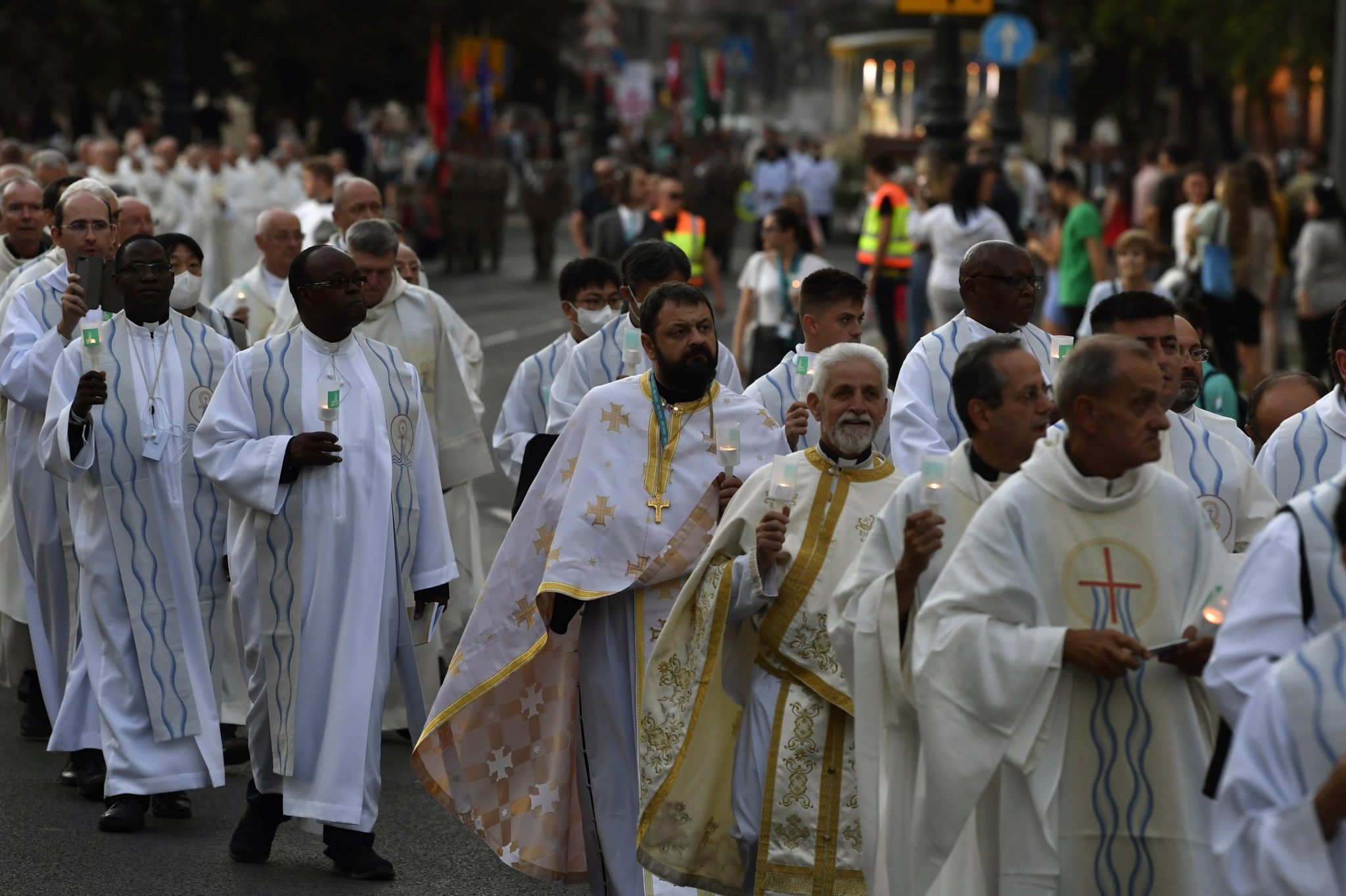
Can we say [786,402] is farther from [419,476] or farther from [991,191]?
[991,191]

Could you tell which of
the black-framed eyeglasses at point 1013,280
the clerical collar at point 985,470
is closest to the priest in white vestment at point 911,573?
the clerical collar at point 985,470

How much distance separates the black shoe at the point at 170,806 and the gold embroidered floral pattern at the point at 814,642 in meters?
2.79

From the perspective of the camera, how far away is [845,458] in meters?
5.75

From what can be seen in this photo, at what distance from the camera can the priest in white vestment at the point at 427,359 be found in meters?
8.81

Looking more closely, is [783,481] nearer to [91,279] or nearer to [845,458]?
[845,458]

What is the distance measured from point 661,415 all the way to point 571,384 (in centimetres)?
170

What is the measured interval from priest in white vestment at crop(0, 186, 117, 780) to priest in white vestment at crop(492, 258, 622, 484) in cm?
171

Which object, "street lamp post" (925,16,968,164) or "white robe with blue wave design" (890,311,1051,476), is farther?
"street lamp post" (925,16,968,164)

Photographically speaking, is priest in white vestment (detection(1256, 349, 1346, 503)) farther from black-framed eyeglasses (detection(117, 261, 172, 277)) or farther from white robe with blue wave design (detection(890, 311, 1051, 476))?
black-framed eyeglasses (detection(117, 261, 172, 277))

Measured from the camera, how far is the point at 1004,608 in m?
4.71

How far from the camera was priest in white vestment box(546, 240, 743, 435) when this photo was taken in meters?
7.86

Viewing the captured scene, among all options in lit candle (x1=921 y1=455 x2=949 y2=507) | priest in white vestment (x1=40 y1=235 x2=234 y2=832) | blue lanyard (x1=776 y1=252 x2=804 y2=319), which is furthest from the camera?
blue lanyard (x1=776 y1=252 x2=804 y2=319)

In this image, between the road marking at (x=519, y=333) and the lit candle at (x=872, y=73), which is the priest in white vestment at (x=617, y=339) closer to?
the road marking at (x=519, y=333)

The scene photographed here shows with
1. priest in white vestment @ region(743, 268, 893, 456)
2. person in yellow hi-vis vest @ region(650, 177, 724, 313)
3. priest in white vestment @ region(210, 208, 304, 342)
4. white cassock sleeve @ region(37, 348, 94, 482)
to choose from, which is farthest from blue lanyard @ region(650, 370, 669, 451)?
person in yellow hi-vis vest @ region(650, 177, 724, 313)
